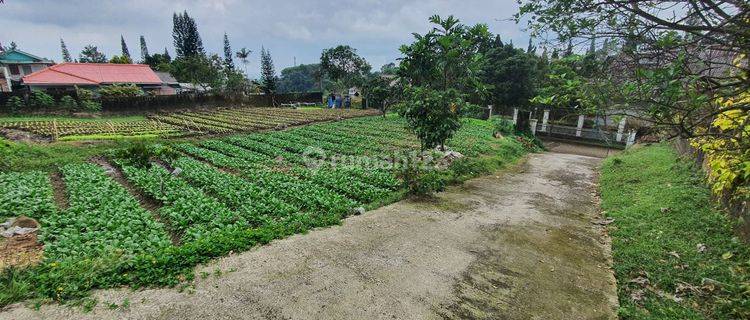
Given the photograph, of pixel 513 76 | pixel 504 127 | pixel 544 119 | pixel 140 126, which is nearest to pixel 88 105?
pixel 140 126

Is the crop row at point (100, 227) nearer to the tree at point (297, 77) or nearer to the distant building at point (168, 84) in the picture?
the distant building at point (168, 84)

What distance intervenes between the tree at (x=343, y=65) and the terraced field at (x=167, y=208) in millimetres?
29857

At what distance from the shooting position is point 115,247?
486 cm

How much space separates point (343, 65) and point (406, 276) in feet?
128

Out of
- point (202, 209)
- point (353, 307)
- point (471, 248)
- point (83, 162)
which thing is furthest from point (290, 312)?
point (83, 162)

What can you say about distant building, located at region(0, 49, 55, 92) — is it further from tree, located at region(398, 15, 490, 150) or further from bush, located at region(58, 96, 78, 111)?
tree, located at region(398, 15, 490, 150)

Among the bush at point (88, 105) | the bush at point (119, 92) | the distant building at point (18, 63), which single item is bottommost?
the bush at point (88, 105)

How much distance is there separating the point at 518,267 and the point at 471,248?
30.2 inches

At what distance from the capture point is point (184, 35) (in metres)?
55.8

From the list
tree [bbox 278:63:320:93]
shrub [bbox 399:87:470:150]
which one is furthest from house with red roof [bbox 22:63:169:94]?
tree [bbox 278:63:320:93]

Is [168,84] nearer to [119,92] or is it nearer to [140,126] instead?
[119,92]

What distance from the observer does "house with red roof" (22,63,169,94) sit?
2902 centimetres

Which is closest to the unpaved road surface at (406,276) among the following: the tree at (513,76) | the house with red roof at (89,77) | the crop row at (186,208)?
the crop row at (186,208)

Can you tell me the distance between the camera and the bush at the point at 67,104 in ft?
66.8
